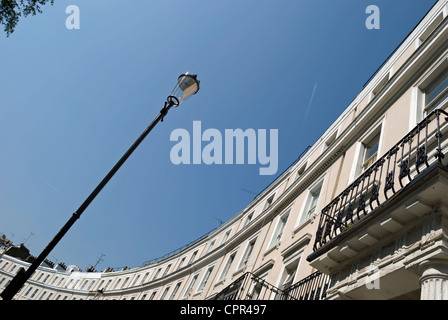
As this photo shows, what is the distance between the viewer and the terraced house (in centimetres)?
547

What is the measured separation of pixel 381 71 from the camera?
48.3 ft

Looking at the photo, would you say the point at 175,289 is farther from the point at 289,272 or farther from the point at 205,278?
the point at 289,272

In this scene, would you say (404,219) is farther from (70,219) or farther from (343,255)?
(70,219)

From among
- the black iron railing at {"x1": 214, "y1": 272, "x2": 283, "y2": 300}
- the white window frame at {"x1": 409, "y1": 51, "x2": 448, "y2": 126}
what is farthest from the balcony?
the black iron railing at {"x1": 214, "y1": 272, "x2": 283, "y2": 300}

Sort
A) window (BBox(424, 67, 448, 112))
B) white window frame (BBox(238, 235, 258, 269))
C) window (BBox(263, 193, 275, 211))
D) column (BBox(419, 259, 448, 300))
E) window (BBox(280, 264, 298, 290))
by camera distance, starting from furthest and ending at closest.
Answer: window (BBox(263, 193, 275, 211))
white window frame (BBox(238, 235, 258, 269))
window (BBox(280, 264, 298, 290))
window (BBox(424, 67, 448, 112))
column (BBox(419, 259, 448, 300))

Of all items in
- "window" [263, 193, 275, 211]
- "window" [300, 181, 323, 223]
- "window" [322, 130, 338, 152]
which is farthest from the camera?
"window" [263, 193, 275, 211]

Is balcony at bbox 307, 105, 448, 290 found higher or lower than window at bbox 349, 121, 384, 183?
lower

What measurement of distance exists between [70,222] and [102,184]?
3.17 feet

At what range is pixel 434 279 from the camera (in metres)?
4.69

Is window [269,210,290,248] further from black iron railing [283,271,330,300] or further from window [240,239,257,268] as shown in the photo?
black iron railing [283,271,330,300]

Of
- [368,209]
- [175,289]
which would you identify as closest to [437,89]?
[368,209]

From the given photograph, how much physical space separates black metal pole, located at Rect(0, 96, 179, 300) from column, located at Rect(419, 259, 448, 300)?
579 centimetres

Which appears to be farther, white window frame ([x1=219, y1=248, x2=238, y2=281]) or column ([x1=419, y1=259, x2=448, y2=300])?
white window frame ([x1=219, y1=248, x2=238, y2=281])

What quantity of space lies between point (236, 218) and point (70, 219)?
2243 centimetres
